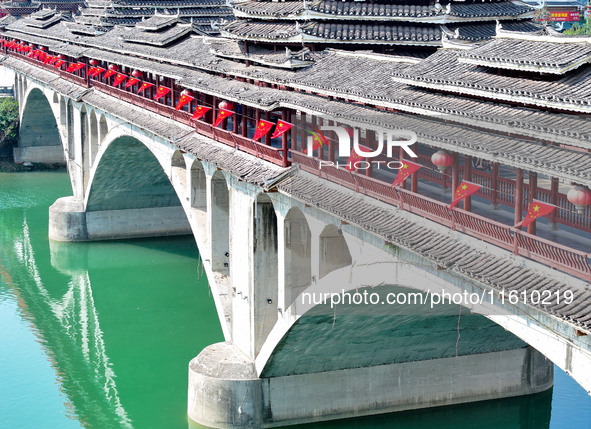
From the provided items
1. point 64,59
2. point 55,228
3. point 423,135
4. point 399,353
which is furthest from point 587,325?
point 64,59

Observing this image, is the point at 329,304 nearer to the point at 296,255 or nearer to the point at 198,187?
the point at 296,255

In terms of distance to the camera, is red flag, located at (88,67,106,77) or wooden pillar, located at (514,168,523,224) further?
red flag, located at (88,67,106,77)

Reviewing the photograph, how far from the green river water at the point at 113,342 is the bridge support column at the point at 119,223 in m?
0.59

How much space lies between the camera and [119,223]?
4872 cm

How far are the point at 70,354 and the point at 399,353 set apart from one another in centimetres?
1352

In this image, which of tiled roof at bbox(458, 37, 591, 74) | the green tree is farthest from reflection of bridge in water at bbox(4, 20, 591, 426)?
the green tree

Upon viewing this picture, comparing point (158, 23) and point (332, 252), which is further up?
point (158, 23)

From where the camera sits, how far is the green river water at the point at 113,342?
1108 inches

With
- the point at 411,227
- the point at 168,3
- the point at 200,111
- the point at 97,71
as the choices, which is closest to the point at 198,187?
the point at 200,111

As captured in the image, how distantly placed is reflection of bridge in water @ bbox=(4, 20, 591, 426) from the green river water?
3.36 ft

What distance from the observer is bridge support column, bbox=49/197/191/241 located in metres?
48.3

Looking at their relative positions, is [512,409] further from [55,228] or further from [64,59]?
[64,59]

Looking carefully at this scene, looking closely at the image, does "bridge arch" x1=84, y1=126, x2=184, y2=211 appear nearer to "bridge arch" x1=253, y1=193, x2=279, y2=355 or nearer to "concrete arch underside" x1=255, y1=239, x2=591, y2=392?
"bridge arch" x1=253, y1=193, x2=279, y2=355

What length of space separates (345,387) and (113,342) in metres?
11.7
